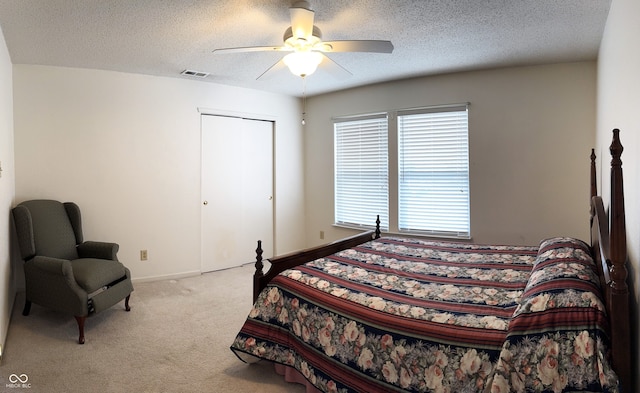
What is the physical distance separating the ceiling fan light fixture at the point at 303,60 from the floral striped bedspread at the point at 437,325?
1423 millimetres

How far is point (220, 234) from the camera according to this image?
4.90 metres

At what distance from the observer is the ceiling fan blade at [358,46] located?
251 centimetres

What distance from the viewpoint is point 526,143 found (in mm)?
3979

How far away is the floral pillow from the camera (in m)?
1.37

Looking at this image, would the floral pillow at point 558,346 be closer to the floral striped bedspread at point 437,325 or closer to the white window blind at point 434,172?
the floral striped bedspread at point 437,325

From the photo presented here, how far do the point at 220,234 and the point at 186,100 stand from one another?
1.78 m

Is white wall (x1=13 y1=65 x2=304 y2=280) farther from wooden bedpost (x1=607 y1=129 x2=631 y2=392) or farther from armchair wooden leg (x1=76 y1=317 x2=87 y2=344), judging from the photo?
wooden bedpost (x1=607 y1=129 x2=631 y2=392)

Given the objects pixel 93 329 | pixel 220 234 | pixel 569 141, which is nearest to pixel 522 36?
pixel 569 141

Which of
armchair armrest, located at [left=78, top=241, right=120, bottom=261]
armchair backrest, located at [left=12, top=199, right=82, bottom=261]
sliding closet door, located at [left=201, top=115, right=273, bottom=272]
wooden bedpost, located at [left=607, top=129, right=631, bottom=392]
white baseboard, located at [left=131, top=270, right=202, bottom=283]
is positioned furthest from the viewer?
sliding closet door, located at [left=201, top=115, right=273, bottom=272]

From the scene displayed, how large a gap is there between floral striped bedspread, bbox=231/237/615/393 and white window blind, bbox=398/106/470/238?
1645 millimetres

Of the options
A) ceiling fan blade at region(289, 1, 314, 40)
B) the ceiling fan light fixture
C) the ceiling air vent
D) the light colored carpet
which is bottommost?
the light colored carpet

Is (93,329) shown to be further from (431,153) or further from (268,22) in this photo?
(431,153)

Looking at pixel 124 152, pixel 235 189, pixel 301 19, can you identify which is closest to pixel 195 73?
pixel 124 152

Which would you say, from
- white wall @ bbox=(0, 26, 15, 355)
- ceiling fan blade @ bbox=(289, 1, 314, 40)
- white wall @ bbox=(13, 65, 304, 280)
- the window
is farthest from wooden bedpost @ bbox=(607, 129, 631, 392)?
white wall @ bbox=(13, 65, 304, 280)
